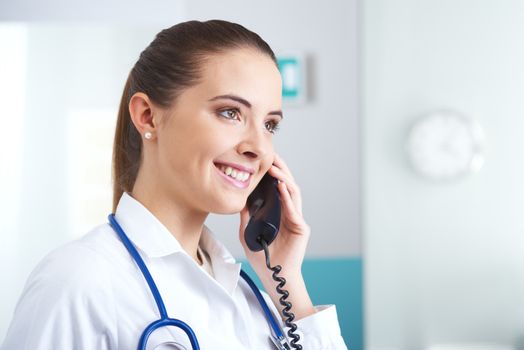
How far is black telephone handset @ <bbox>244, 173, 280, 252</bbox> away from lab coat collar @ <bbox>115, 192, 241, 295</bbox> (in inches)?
3.1

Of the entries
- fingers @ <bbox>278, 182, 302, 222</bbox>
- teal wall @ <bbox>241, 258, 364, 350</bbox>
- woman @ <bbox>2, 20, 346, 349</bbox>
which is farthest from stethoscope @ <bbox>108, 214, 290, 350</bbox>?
teal wall @ <bbox>241, 258, 364, 350</bbox>

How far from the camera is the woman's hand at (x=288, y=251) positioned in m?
1.31

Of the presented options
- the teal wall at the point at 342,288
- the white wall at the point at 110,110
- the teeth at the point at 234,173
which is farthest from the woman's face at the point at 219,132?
the teal wall at the point at 342,288

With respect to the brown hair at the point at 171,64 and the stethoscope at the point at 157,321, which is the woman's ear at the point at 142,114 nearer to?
the brown hair at the point at 171,64

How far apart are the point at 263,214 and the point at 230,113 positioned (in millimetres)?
280

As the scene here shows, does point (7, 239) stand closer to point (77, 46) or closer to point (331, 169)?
point (77, 46)

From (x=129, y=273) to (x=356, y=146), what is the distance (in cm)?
216

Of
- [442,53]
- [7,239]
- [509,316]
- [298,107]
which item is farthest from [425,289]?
[7,239]

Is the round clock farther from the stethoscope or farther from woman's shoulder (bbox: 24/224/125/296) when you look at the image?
woman's shoulder (bbox: 24/224/125/296)

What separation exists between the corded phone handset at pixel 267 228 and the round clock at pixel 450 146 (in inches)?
38.1

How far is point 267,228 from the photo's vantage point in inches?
50.6

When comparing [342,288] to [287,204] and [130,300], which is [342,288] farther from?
[130,300]

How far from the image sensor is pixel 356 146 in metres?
3.05

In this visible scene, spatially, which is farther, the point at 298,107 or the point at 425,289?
the point at 298,107
